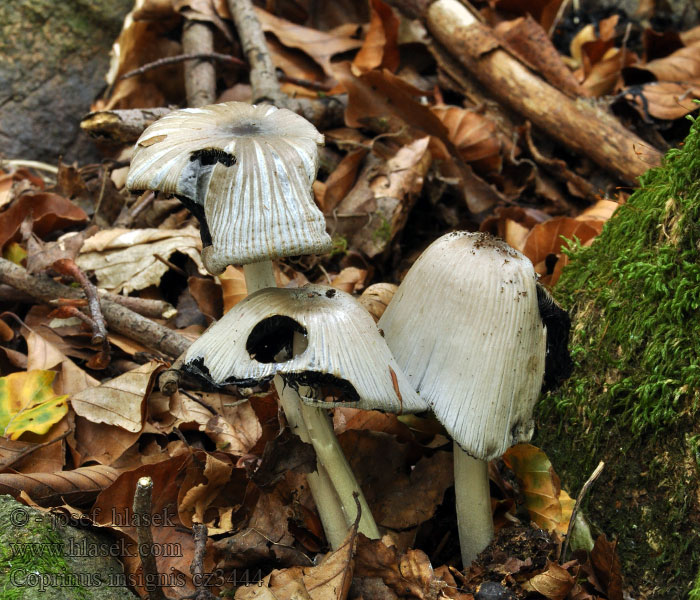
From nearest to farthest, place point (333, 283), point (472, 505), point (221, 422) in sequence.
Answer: point (472, 505) → point (221, 422) → point (333, 283)

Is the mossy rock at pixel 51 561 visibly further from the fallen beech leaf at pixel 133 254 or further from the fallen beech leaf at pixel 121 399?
the fallen beech leaf at pixel 133 254

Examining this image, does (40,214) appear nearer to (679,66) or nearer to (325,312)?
(325,312)

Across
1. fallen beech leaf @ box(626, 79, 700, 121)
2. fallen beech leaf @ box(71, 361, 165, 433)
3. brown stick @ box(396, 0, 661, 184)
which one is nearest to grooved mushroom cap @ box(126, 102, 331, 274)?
fallen beech leaf @ box(71, 361, 165, 433)

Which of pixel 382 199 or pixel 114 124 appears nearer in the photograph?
pixel 114 124

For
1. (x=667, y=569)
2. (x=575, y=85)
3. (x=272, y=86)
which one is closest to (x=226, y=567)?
(x=667, y=569)

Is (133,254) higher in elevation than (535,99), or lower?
lower

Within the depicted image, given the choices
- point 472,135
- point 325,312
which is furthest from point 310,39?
point 325,312

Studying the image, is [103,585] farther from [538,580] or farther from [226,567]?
[538,580]

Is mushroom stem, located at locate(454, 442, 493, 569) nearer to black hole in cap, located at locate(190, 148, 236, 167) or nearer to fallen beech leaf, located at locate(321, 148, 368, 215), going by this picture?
black hole in cap, located at locate(190, 148, 236, 167)
